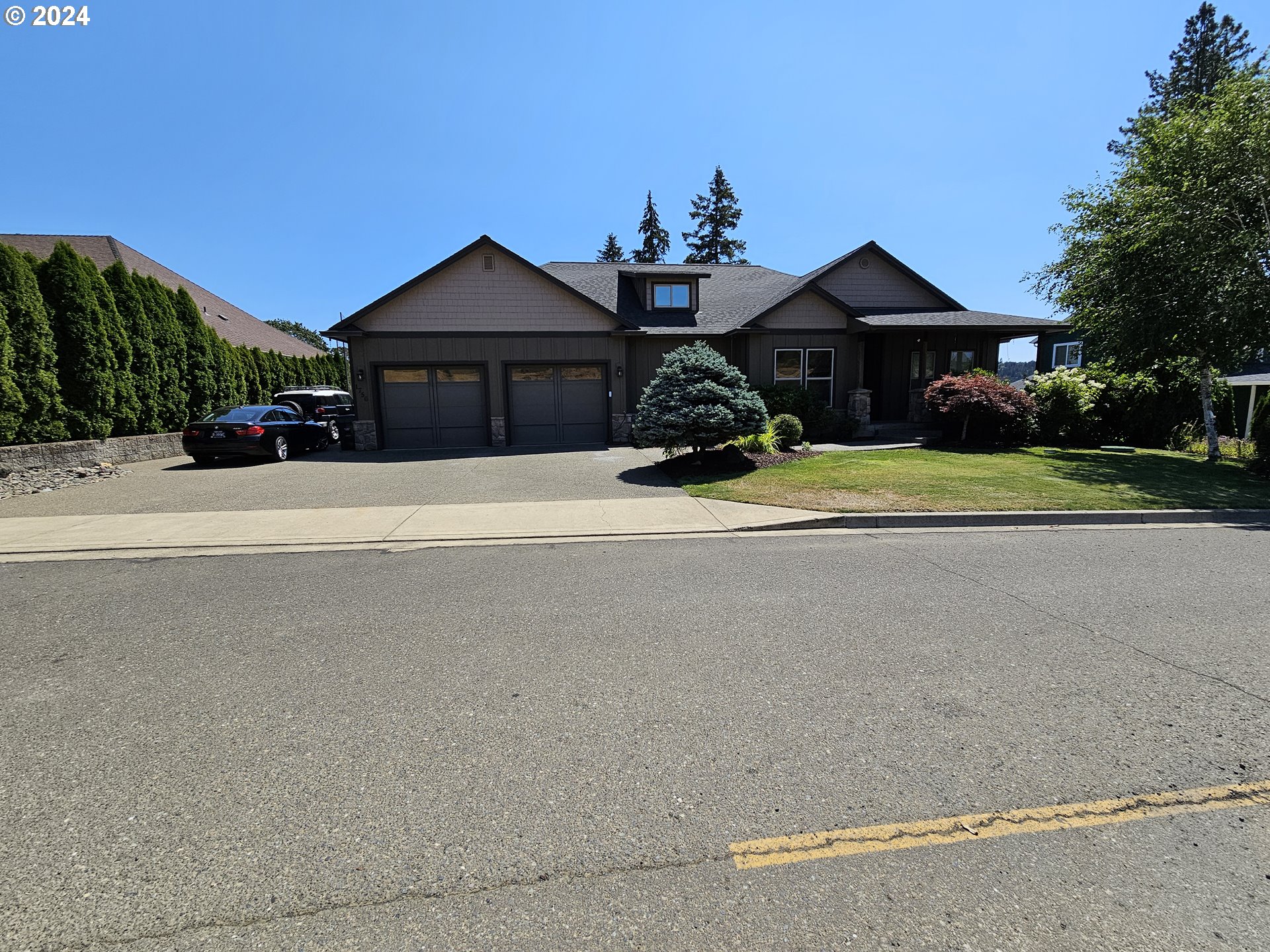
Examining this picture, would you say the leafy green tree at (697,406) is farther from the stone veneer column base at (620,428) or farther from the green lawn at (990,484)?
the stone veneer column base at (620,428)

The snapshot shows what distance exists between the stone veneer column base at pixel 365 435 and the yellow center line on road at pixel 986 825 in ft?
54.5

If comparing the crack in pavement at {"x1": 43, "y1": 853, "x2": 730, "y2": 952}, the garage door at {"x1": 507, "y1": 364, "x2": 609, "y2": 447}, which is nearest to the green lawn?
the crack in pavement at {"x1": 43, "y1": 853, "x2": 730, "y2": 952}

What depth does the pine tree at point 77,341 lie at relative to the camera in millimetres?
12961

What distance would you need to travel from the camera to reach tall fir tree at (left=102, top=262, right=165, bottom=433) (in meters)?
14.9

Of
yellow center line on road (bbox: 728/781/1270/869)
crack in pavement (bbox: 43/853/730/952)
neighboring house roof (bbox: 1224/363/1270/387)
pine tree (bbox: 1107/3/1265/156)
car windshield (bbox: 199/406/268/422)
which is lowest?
yellow center line on road (bbox: 728/781/1270/869)

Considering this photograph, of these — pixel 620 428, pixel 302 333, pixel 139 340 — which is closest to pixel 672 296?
pixel 620 428

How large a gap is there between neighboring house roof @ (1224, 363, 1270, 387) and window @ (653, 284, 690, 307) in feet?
58.5

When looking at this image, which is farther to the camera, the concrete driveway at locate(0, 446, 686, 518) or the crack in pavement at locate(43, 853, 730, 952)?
the concrete driveway at locate(0, 446, 686, 518)

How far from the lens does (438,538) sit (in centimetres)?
709

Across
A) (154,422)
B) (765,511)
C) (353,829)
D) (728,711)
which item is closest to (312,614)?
(353,829)

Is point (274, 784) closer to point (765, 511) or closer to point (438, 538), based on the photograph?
point (438, 538)

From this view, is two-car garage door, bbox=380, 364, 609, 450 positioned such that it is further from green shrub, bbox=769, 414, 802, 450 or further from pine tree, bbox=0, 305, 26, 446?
pine tree, bbox=0, 305, 26, 446

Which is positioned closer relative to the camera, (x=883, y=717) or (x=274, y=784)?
(x=274, y=784)

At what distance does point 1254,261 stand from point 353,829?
684 inches
